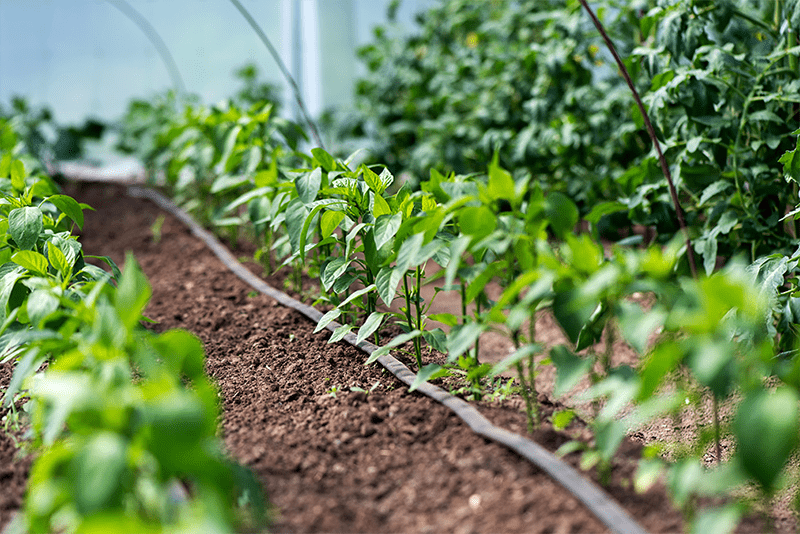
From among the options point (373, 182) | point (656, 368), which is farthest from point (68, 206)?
point (656, 368)

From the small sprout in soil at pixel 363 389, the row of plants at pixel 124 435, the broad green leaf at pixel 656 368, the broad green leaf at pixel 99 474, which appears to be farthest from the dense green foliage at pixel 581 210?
the broad green leaf at pixel 99 474

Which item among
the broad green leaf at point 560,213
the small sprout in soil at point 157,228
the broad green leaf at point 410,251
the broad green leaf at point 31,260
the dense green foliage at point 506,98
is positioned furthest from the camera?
the small sprout in soil at point 157,228

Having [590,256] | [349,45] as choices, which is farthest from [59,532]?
[349,45]

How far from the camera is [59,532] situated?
106 centimetres

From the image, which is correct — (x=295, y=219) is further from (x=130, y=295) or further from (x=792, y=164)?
(x=792, y=164)

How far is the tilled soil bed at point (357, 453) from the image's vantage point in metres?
1.04

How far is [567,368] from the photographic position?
1041 mm

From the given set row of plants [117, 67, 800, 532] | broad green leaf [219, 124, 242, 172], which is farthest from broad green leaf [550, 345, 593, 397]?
→ broad green leaf [219, 124, 242, 172]

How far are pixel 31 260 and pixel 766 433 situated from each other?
1.39 m

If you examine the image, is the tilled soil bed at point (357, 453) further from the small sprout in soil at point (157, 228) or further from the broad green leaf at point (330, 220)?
the small sprout in soil at point (157, 228)

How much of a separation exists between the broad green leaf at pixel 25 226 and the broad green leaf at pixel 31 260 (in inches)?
6.6

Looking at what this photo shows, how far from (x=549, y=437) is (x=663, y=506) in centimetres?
25

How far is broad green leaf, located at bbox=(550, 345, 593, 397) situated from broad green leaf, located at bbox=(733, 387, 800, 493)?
0.25 metres

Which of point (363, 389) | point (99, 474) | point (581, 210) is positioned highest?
point (99, 474)
